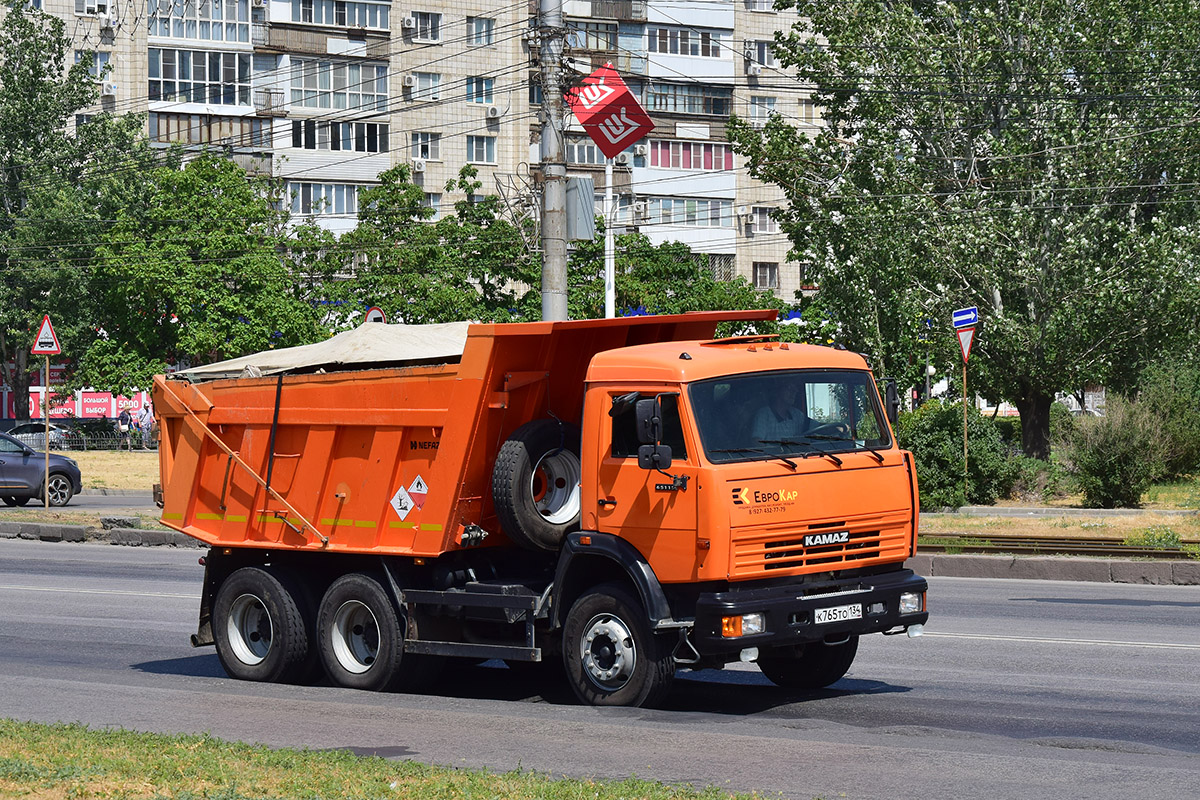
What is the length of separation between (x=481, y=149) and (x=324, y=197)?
31.6ft

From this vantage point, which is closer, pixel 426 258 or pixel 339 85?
pixel 426 258

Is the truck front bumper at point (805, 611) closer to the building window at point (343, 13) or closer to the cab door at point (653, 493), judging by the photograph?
the cab door at point (653, 493)

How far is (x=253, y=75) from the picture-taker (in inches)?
2798

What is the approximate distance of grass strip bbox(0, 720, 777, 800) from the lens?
6918 millimetres

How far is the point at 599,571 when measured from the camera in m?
9.94

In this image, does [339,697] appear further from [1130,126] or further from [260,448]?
[1130,126]

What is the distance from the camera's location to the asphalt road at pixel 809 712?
7695mm

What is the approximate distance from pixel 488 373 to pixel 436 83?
67294 millimetres

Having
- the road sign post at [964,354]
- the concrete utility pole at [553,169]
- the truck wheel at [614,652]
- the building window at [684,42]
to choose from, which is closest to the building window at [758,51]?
the building window at [684,42]

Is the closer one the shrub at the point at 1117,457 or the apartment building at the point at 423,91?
the shrub at the point at 1117,457

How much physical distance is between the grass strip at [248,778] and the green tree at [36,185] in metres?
59.4

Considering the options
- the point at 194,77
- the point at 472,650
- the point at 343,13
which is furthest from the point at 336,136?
the point at 472,650

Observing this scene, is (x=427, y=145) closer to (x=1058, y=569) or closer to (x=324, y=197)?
(x=324, y=197)

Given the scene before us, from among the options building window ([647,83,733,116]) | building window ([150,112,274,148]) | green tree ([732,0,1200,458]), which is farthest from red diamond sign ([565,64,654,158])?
building window ([647,83,733,116])
